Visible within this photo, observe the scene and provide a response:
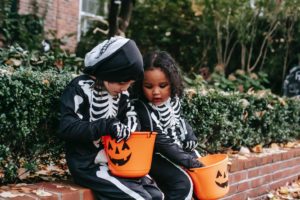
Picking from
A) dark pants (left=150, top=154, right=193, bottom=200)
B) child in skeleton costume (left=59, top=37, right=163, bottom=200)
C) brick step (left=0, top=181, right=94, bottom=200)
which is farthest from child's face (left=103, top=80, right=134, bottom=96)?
dark pants (left=150, top=154, right=193, bottom=200)

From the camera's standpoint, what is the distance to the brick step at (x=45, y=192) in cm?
256

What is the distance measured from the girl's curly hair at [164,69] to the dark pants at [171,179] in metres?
0.47

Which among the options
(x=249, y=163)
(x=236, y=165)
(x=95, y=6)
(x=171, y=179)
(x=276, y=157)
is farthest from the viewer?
(x=95, y=6)

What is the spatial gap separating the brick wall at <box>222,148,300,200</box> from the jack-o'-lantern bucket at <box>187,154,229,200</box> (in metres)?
1.09

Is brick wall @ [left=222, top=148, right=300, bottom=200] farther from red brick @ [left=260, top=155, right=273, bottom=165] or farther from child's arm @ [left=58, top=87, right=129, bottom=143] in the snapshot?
child's arm @ [left=58, top=87, right=129, bottom=143]

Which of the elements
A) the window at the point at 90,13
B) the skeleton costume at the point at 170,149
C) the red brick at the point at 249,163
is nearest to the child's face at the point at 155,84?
the skeleton costume at the point at 170,149

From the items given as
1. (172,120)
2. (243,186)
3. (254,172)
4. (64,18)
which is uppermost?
(64,18)

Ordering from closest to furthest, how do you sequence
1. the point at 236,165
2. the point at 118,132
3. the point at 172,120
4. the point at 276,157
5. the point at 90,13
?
the point at 118,132 → the point at 172,120 → the point at 236,165 → the point at 276,157 → the point at 90,13

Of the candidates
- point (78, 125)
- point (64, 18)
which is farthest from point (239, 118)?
point (64, 18)

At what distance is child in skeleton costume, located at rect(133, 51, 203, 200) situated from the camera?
311cm

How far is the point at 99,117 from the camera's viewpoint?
2.81 m

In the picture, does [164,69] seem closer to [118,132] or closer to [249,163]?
[118,132]

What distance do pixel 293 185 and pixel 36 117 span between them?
144 inches

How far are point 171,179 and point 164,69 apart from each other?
2.43 feet
